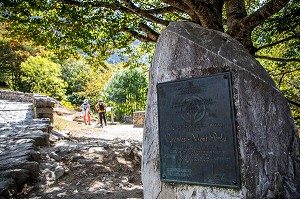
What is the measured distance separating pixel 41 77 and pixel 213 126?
1022 inches

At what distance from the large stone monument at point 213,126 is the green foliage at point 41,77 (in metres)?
24.4

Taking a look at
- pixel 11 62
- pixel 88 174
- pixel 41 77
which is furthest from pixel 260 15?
pixel 11 62

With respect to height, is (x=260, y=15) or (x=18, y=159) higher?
(x=260, y=15)

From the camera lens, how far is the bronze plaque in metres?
2.11

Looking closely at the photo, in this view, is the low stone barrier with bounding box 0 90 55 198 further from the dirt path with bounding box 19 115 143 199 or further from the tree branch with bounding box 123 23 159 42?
the tree branch with bounding box 123 23 159 42

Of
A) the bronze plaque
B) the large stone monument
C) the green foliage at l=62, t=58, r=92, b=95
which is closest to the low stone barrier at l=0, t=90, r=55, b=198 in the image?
the large stone monument

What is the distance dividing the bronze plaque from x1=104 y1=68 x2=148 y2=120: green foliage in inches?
672

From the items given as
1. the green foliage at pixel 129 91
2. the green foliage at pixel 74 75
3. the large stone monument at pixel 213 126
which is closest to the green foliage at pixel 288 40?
the large stone monument at pixel 213 126

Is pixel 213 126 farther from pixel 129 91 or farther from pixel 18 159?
pixel 129 91

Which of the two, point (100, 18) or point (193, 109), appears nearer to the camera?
point (193, 109)

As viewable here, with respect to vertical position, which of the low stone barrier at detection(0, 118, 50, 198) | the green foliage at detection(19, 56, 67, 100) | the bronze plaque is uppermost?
the green foliage at detection(19, 56, 67, 100)

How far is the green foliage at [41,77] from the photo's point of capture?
24.8 m

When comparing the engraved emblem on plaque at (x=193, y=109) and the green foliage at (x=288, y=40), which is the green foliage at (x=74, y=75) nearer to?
the green foliage at (x=288, y=40)

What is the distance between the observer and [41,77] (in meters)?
25.2
